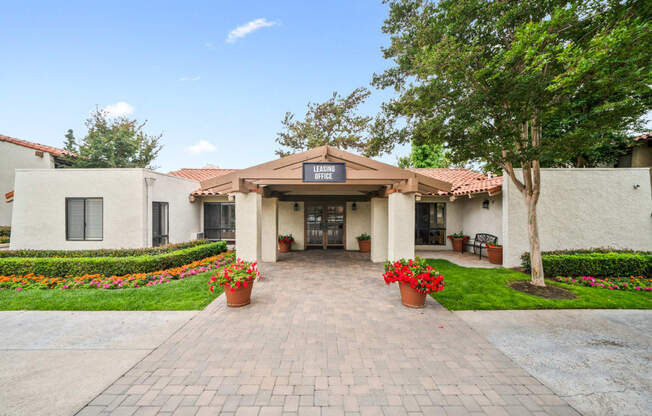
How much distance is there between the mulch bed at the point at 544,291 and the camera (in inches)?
225

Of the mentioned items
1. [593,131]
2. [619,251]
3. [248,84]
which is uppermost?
[248,84]

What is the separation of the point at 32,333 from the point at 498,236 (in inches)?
488

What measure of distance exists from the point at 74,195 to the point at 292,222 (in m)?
7.86

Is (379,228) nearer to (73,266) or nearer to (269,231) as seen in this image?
(269,231)

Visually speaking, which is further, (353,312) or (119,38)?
(119,38)

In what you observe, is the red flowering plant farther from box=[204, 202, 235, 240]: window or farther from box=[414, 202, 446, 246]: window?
box=[414, 202, 446, 246]: window

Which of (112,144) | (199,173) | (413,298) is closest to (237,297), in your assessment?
(413,298)

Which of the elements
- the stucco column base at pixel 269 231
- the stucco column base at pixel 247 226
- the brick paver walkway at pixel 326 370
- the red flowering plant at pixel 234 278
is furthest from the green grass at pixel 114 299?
the stucco column base at pixel 269 231

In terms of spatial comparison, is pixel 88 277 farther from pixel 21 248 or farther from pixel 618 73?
pixel 618 73

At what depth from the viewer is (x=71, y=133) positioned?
17.8m

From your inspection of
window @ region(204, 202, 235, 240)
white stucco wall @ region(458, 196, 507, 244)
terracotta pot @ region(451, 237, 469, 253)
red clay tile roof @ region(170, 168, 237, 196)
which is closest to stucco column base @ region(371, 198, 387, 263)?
white stucco wall @ region(458, 196, 507, 244)

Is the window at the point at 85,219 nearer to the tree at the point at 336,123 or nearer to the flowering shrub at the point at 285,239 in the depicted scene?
the flowering shrub at the point at 285,239

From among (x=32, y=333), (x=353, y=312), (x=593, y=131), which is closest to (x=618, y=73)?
(x=593, y=131)

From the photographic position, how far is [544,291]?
599 centimetres
